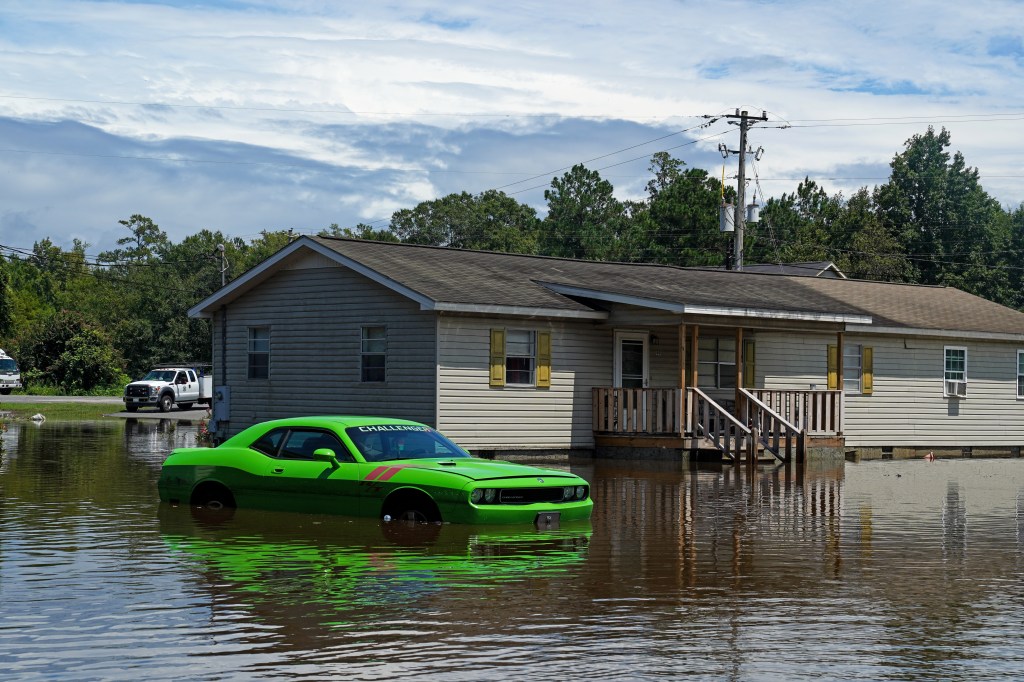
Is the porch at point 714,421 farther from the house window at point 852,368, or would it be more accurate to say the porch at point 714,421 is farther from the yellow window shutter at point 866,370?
the yellow window shutter at point 866,370

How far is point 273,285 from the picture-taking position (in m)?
30.7

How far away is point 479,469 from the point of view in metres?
14.9

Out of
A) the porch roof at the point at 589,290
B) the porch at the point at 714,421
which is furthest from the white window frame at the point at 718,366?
the porch at the point at 714,421

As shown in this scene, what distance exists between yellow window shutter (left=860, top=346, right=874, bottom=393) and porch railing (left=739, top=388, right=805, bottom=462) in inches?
186

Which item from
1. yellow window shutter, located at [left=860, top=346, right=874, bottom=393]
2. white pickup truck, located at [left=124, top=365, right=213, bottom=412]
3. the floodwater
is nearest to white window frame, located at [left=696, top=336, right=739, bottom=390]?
yellow window shutter, located at [left=860, top=346, right=874, bottom=393]

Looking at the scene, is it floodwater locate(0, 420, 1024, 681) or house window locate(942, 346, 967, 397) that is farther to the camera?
house window locate(942, 346, 967, 397)

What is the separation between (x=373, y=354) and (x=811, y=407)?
32.3 ft

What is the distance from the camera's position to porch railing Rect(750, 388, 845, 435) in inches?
1172

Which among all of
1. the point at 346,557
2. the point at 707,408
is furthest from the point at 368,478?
the point at 707,408

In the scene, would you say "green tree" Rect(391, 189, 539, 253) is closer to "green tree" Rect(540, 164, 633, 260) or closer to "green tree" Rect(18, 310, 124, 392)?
"green tree" Rect(540, 164, 633, 260)

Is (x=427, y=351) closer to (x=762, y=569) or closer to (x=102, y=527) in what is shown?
(x=102, y=527)

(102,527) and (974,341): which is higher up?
(974,341)

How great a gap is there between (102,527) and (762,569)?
7324 millimetres

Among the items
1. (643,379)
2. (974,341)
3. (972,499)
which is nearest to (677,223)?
(974,341)
